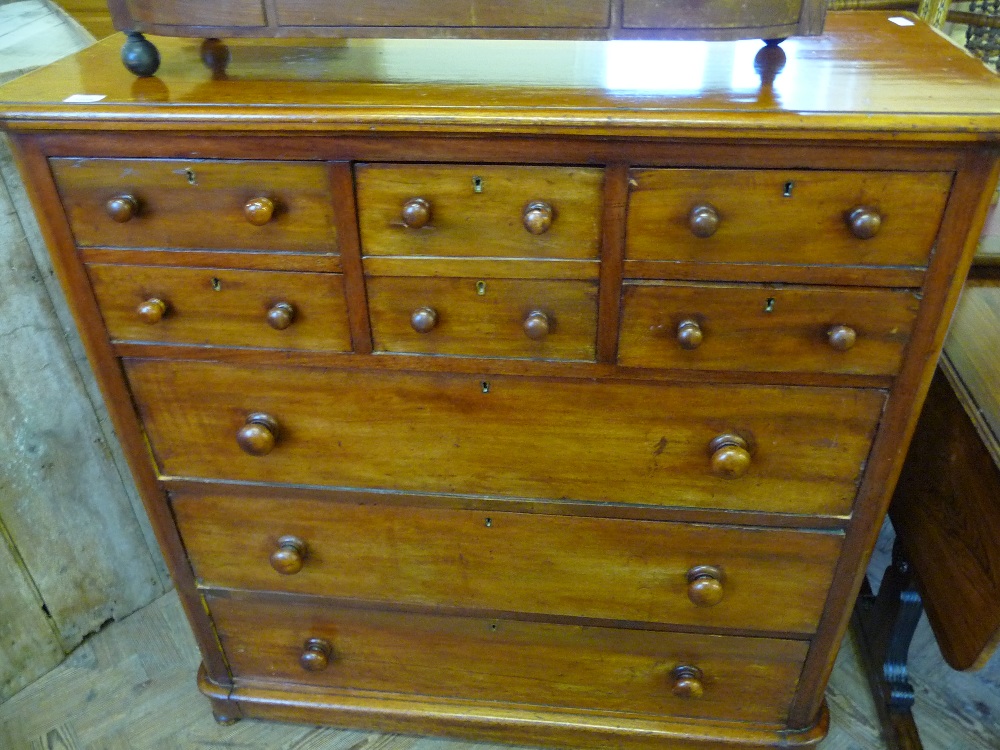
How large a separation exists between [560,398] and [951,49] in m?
0.80

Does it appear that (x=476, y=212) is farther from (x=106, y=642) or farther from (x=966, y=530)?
(x=106, y=642)

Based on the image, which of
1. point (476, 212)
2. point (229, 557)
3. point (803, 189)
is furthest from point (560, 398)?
point (229, 557)

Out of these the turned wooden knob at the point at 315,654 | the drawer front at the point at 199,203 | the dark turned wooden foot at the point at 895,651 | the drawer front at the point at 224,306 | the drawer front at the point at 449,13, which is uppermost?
the drawer front at the point at 449,13

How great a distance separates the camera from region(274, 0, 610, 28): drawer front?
1.09 metres

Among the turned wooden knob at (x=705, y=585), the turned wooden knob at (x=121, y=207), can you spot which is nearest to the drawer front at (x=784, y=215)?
the turned wooden knob at (x=705, y=585)

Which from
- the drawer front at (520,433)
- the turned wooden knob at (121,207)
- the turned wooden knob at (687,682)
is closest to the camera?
the turned wooden knob at (121,207)

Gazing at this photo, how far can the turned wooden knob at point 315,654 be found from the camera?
157cm

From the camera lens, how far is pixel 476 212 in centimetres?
111

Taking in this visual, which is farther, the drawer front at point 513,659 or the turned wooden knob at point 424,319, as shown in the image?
the drawer front at point 513,659

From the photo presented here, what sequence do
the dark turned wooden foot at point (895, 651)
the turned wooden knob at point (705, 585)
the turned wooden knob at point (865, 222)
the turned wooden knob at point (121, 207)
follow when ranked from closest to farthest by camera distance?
the turned wooden knob at point (865, 222) → the turned wooden knob at point (121, 207) → the turned wooden knob at point (705, 585) → the dark turned wooden foot at point (895, 651)

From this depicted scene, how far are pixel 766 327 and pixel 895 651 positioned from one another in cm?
99

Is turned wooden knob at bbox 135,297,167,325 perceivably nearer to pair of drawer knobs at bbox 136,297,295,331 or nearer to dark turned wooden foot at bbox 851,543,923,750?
pair of drawer knobs at bbox 136,297,295,331

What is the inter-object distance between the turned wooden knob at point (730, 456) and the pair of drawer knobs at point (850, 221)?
13.3 inches

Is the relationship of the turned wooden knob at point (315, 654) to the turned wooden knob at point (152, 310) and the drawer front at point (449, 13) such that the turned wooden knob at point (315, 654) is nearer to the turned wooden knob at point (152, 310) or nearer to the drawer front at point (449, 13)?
the turned wooden knob at point (152, 310)
